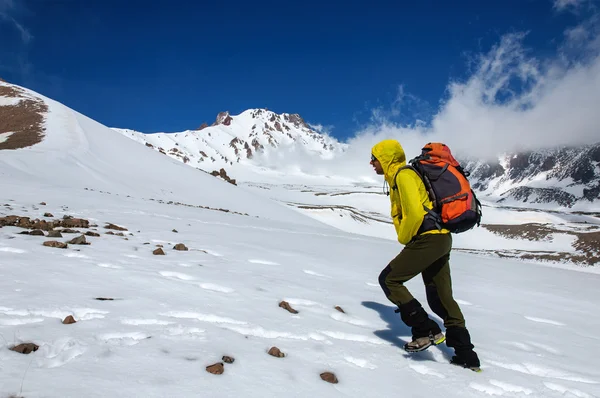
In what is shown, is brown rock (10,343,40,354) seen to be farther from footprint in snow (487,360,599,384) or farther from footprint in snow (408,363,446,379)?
footprint in snow (487,360,599,384)

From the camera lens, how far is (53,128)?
32.1m

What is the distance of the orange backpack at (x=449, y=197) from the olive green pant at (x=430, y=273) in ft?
0.68

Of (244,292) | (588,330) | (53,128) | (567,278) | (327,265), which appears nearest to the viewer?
(244,292)

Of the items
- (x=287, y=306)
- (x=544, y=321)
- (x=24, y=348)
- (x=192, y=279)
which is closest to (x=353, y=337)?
(x=287, y=306)

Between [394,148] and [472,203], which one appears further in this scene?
[394,148]

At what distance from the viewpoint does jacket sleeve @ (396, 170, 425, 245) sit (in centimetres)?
386

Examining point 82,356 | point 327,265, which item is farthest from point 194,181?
point 82,356

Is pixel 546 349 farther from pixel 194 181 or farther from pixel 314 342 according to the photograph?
pixel 194 181

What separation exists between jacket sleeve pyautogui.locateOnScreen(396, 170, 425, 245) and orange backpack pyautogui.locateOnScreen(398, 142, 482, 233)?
0.13 m

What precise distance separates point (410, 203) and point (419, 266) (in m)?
0.74

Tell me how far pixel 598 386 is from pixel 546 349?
955 millimetres

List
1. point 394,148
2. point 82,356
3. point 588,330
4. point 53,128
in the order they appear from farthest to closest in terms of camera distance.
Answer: point 53,128 < point 588,330 < point 394,148 < point 82,356

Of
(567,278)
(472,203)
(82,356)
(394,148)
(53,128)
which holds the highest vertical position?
(53,128)

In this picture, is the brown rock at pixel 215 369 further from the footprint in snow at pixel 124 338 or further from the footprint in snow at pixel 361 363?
the footprint in snow at pixel 361 363
